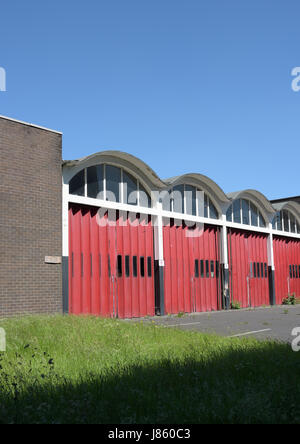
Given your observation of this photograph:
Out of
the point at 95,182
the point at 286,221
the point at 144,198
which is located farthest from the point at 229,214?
the point at 95,182

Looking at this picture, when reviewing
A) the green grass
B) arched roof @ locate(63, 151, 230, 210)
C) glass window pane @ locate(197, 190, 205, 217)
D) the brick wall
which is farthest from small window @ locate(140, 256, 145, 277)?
the green grass

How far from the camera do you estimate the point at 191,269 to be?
21.0 m

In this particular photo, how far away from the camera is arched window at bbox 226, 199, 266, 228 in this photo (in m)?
24.4

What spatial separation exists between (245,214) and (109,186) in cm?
1036

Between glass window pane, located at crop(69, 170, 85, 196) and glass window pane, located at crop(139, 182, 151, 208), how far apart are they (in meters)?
3.14

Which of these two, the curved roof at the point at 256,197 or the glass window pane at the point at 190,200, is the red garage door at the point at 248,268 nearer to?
the curved roof at the point at 256,197

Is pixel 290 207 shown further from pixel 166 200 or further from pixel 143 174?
pixel 143 174

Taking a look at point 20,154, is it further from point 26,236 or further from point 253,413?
point 253,413

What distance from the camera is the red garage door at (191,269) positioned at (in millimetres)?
19906

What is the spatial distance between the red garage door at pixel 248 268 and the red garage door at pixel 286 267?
1.30 metres

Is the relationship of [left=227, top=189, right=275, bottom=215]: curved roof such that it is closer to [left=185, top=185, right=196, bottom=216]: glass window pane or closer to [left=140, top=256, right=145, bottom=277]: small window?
[left=185, top=185, right=196, bottom=216]: glass window pane

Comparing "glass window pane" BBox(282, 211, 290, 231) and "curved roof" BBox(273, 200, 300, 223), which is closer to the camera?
"curved roof" BBox(273, 200, 300, 223)

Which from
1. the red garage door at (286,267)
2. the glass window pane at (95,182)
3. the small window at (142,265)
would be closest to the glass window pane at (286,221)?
the red garage door at (286,267)
